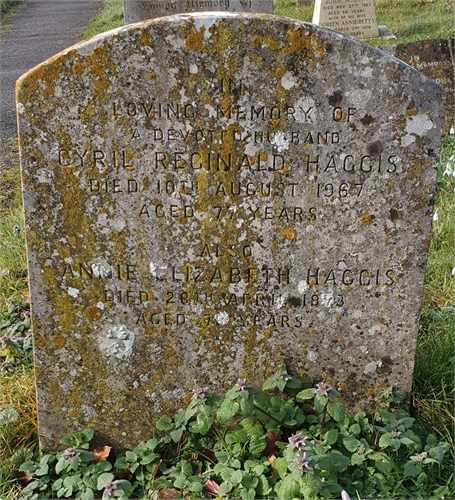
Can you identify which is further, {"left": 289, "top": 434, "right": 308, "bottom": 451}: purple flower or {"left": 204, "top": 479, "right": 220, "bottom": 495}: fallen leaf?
{"left": 204, "top": 479, "right": 220, "bottom": 495}: fallen leaf

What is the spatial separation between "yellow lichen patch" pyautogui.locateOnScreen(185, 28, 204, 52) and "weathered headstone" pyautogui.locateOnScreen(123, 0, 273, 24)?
4.72m

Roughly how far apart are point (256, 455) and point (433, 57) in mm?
5319

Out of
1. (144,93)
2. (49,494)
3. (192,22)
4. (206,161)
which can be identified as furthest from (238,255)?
(49,494)

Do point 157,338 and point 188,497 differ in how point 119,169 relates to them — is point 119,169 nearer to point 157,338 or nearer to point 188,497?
point 157,338

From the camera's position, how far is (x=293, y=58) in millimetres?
2168

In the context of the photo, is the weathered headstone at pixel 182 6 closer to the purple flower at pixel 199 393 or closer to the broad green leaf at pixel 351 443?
the purple flower at pixel 199 393

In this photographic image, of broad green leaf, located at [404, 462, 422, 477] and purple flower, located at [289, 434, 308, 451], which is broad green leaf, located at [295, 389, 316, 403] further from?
broad green leaf, located at [404, 462, 422, 477]

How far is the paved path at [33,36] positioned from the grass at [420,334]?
2.17 meters

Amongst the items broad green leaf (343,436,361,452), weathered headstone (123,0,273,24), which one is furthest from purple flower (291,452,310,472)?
weathered headstone (123,0,273,24)

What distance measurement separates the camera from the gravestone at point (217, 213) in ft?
7.10

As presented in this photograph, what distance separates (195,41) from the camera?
2.13m

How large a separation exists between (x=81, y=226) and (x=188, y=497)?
Answer: 4.01 feet

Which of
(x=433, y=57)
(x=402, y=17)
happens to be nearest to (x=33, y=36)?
(x=402, y=17)

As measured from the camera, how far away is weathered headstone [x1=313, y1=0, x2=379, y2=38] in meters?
9.72
